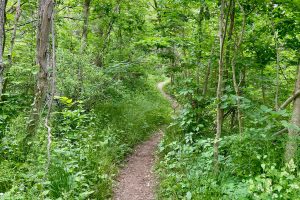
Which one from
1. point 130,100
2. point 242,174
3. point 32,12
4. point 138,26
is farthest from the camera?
point 130,100

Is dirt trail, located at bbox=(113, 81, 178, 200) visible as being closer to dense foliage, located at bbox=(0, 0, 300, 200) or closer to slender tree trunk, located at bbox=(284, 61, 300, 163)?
dense foliage, located at bbox=(0, 0, 300, 200)

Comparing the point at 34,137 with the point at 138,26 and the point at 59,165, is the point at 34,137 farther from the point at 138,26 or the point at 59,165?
the point at 138,26

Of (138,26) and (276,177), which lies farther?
(138,26)

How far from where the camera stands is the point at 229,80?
5711 mm

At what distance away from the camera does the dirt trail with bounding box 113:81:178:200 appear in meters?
5.31

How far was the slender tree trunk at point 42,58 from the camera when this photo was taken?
5012 mm

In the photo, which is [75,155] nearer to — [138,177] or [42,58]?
[138,177]

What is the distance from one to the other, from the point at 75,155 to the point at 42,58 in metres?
2.01

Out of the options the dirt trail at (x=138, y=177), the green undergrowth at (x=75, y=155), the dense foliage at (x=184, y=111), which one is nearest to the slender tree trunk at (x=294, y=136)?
the dense foliage at (x=184, y=111)

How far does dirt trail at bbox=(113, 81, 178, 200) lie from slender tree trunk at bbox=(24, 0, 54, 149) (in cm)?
210

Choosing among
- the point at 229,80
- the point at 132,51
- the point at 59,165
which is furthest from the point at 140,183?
the point at 132,51

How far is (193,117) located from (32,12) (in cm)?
635

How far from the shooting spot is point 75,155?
5.36m

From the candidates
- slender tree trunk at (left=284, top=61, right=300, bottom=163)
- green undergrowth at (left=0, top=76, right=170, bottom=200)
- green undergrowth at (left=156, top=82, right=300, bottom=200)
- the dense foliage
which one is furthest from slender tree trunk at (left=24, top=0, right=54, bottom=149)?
slender tree trunk at (left=284, top=61, right=300, bottom=163)
